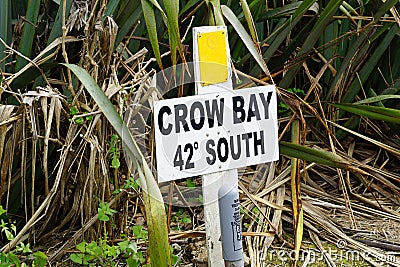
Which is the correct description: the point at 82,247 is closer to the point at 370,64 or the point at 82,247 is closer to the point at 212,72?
the point at 212,72

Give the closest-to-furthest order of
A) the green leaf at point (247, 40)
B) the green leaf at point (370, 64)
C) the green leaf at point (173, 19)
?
the green leaf at point (173, 19)
the green leaf at point (247, 40)
the green leaf at point (370, 64)

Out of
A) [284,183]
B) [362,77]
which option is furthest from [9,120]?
[362,77]

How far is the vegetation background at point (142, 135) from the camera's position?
1360 mm

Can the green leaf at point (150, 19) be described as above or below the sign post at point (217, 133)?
above

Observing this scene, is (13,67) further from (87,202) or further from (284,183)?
(284,183)

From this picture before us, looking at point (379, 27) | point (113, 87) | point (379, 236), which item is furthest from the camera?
point (379, 27)

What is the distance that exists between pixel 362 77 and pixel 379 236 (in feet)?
1.80

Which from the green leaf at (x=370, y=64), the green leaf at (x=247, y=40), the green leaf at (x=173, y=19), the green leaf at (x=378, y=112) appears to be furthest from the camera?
the green leaf at (x=370, y=64)

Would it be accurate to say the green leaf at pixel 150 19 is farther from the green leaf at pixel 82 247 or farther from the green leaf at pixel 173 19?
the green leaf at pixel 82 247

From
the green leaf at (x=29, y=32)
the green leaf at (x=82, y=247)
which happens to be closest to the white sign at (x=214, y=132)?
the green leaf at (x=82, y=247)

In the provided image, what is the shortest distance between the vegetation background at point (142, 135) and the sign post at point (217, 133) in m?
0.06

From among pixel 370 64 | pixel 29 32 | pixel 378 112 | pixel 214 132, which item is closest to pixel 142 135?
pixel 214 132

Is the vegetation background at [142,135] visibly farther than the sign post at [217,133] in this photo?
Yes

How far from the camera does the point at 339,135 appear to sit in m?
2.11
